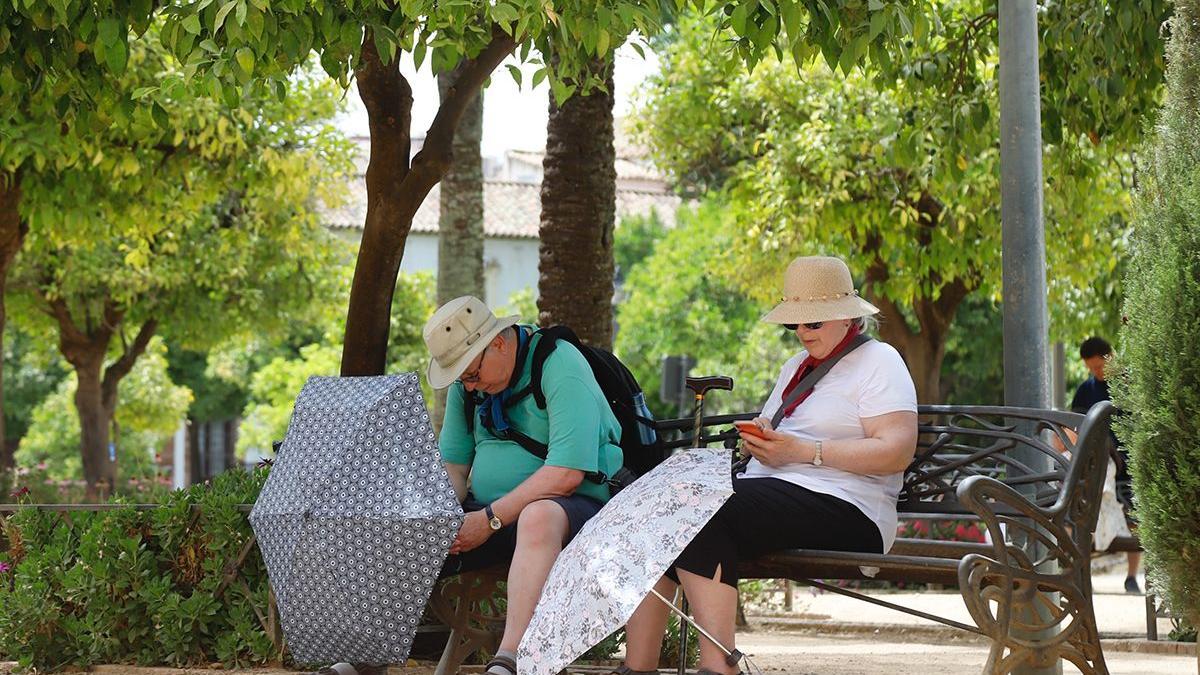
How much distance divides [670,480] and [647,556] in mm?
304

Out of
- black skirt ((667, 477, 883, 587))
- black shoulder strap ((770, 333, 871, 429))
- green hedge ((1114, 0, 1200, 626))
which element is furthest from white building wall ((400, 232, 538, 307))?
green hedge ((1114, 0, 1200, 626))

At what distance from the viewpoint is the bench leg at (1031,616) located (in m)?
4.32

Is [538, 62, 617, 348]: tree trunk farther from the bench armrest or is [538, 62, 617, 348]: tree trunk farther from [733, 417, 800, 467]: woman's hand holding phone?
the bench armrest

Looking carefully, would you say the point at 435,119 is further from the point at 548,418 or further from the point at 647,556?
the point at 647,556

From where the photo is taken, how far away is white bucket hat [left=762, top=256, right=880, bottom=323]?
5.09m

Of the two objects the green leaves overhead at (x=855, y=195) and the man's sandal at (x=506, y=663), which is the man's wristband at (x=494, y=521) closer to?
the man's sandal at (x=506, y=663)

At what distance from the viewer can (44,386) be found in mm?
46812

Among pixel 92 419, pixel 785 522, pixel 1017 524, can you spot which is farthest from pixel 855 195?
pixel 92 419

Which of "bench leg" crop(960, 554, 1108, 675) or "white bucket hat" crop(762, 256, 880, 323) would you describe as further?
"white bucket hat" crop(762, 256, 880, 323)

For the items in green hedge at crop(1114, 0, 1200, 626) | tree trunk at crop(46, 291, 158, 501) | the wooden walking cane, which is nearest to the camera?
green hedge at crop(1114, 0, 1200, 626)

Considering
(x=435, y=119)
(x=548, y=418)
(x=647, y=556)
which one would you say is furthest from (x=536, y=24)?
(x=435, y=119)

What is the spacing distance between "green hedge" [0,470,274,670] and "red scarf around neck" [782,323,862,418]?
2394 mm

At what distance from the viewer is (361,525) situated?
4746 mm

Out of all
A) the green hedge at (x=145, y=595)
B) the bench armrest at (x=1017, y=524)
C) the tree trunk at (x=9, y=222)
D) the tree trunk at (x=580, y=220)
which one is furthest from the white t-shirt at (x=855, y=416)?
the tree trunk at (x=9, y=222)
